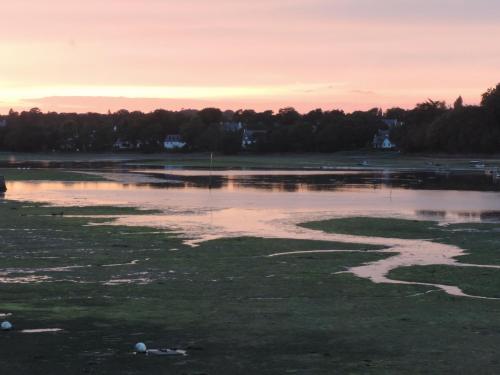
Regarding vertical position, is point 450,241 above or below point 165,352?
below

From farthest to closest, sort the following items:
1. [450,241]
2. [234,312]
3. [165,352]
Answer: [450,241], [234,312], [165,352]

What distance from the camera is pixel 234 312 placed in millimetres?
17969

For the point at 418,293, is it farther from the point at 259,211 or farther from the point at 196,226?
the point at 259,211

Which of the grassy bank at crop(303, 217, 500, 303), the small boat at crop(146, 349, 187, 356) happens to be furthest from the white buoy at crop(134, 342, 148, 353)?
the grassy bank at crop(303, 217, 500, 303)

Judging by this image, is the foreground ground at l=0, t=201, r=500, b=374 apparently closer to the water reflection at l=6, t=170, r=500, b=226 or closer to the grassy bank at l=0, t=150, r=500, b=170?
the water reflection at l=6, t=170, r=500, b=226

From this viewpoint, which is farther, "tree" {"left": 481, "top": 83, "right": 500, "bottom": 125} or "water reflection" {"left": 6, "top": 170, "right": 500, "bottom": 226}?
"tree" {"left": 481, "top": 83, "right": 500, "bottom": 125}

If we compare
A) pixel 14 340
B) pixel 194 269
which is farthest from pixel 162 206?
pixel 14 340

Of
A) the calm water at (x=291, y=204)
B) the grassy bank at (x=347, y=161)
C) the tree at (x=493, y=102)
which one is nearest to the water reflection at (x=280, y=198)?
the calm water at (x=291, y=204)

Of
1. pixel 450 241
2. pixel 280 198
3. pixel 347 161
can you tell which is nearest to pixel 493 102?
pixel 347 161

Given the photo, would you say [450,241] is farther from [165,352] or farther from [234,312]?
[165,352]

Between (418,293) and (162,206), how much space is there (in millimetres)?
32174

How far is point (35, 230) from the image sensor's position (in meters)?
35.8

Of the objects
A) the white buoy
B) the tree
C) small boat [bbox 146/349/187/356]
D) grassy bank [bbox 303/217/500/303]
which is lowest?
grassy bank [bbox 303/217/500/303]

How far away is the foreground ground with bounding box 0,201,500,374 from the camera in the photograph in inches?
544
